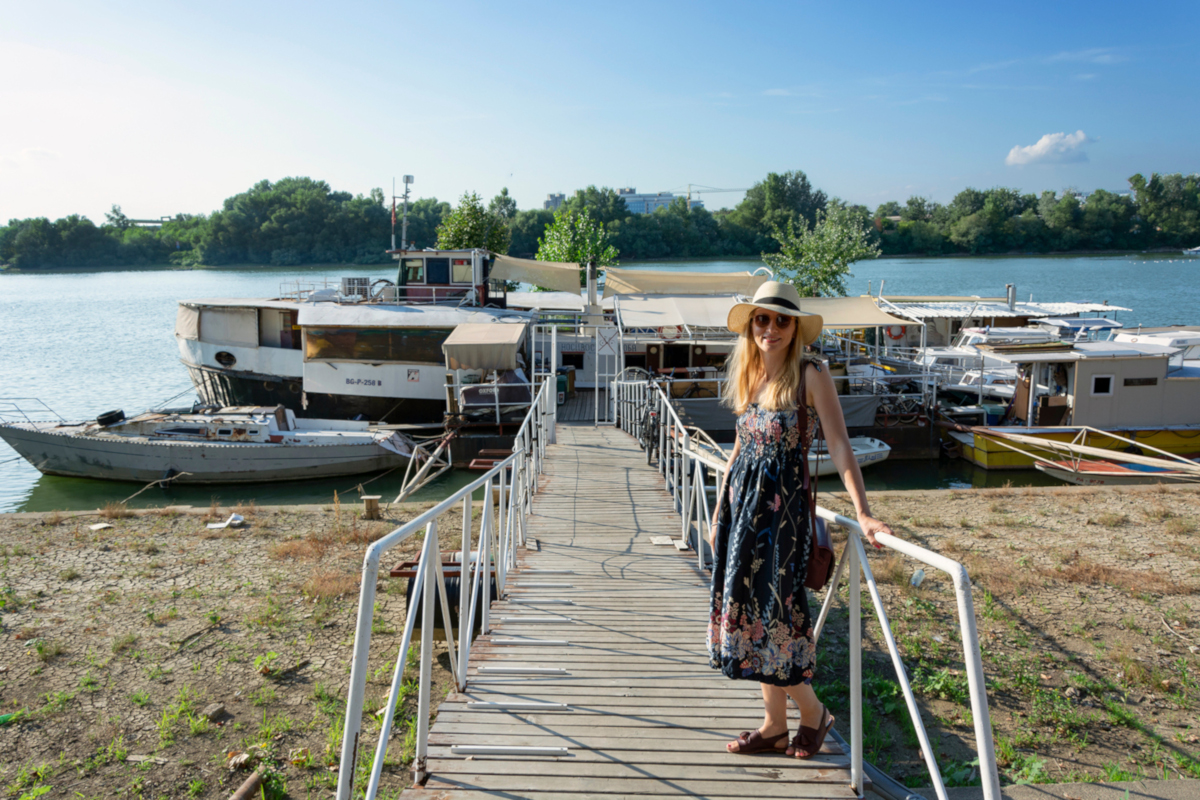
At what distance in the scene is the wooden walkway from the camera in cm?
301

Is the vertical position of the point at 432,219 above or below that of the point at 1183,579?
above

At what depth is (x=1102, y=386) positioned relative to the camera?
17125 mm

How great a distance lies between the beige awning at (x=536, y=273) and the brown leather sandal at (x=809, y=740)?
21087 mm

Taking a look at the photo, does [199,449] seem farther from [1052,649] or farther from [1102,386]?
[1102,386]

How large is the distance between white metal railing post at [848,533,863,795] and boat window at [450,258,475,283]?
20867 mm

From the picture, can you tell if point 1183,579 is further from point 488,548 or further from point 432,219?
point 432,219

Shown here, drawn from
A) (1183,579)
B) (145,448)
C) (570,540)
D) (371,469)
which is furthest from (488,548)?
(145,448)

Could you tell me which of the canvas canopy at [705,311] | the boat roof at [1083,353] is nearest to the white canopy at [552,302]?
the canvas canopy at [705,311]

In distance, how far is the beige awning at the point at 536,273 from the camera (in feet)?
76.7

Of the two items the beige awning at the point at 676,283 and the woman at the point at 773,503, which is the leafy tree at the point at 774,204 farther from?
the woman at the point at 773,503

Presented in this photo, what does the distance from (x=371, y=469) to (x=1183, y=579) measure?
49.2 ft

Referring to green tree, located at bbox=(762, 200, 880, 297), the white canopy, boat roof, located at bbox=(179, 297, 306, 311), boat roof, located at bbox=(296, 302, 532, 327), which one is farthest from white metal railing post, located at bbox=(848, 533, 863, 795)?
green tree, located at bbox=(762, 200, 880, 297)

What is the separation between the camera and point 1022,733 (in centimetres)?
449

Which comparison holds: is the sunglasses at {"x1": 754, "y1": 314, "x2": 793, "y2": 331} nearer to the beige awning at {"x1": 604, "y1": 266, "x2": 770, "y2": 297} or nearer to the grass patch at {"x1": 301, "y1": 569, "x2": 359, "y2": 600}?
the grass patch at {"x1": 301, "y1": 569, "x2": 359, "y2": 600}
